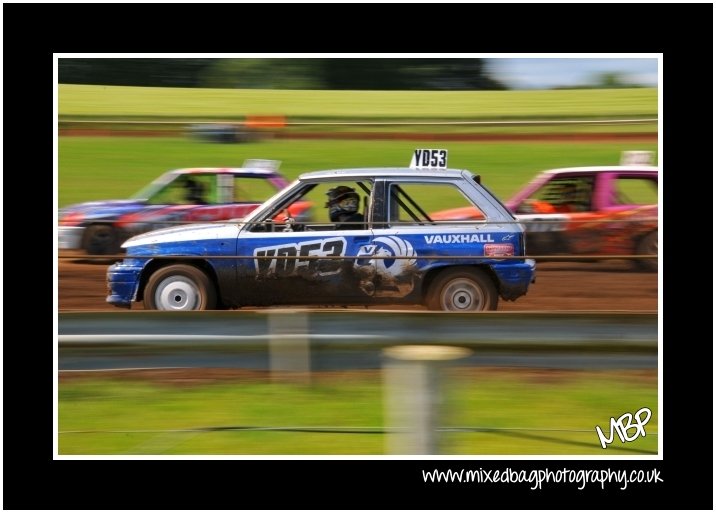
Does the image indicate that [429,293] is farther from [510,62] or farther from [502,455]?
[510,62]

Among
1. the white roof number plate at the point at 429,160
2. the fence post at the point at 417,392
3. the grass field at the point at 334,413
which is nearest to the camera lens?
the fence post at the point at 417,392

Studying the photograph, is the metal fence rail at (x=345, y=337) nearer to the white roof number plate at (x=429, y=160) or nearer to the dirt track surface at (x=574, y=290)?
the white roof number plate at (x=429, y=160)

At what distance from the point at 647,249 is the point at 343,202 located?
154 inches

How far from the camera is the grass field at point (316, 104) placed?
48.6 feet

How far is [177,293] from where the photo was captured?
26.6ft

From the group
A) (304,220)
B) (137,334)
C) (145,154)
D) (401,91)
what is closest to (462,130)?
(401,91)

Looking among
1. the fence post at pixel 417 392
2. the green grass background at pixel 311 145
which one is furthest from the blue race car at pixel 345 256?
the fence post at pixel 417 392

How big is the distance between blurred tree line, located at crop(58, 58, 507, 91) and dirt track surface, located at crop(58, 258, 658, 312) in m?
5.30

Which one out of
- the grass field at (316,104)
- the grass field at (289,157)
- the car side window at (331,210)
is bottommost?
the car side window at (331,210)

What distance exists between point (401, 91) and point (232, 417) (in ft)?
32.2

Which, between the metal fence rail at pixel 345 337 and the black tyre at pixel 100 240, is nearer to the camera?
the metal fence rail at pixel 345 337

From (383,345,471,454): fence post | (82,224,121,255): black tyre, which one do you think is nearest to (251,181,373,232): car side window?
(383,345,471,454): fence post

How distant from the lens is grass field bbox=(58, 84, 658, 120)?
14.8 metres

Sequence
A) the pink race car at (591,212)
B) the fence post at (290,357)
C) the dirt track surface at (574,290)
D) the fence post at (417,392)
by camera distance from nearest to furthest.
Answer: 1. the fence post at (417,392)
2. the fence post at (290,357)
3. the dirt track surface at (574,290)
4. the pink race car at (591,212)
